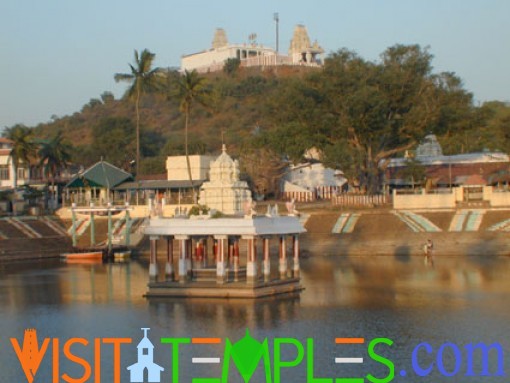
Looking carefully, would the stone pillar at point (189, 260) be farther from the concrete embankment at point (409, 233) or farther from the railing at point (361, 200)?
the railing at point (361, 200)

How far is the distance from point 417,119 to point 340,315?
5792 cm

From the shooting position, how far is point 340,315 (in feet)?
161

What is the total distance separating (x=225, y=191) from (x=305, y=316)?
42.1 feet

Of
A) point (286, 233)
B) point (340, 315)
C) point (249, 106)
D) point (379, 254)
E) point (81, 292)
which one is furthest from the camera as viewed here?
point (249, 106)

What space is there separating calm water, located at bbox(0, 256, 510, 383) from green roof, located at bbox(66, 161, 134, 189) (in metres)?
38.6

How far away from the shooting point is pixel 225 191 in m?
59.2

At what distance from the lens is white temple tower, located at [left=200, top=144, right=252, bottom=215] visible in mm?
59125

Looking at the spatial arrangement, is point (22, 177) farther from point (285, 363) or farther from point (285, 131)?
point (285, 363)

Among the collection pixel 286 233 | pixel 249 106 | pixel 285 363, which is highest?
pixel 249 106

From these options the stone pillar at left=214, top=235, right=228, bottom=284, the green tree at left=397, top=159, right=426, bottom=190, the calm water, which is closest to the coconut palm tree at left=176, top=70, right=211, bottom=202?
the green tree at left=397, top=159, right=426, bottom=190

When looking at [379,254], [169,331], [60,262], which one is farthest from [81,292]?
[379,254]

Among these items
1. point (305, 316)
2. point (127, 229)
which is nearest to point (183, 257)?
point (305, 316)

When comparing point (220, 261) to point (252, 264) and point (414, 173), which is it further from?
point (414, 173)

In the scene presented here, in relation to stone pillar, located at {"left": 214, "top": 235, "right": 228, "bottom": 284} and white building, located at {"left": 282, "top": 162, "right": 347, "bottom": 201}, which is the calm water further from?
white building, located at {"left": 282, "top": 162, "right": 347, "bottom": 201}
